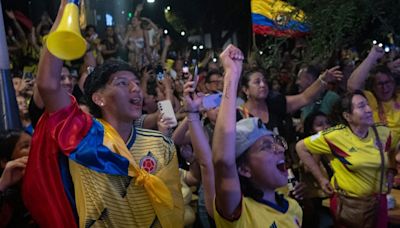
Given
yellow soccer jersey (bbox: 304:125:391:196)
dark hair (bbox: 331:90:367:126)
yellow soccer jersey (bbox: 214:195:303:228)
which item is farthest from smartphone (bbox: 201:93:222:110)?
dark hair (bbox: 331:90:367:126)

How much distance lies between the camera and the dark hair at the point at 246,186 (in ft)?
7.38

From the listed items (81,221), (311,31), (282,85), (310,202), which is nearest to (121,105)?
(81,221)

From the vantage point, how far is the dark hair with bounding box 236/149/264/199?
7.38 feet

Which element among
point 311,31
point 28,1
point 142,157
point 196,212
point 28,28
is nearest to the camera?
point 142,157

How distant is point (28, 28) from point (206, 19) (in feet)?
26.5

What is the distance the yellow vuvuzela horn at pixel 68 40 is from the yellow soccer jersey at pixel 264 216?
3.01ft

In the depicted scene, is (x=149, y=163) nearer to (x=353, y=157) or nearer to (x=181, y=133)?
(x=181, y=133)

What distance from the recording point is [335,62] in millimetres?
5902

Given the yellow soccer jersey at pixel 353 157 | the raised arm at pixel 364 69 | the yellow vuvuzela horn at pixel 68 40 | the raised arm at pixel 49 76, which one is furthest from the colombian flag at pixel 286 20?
the yellow vuvuzela horn at pixel 68 40

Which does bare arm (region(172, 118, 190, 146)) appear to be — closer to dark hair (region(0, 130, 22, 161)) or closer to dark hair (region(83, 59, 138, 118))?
dark hair (region(83, 59, 138, 118))

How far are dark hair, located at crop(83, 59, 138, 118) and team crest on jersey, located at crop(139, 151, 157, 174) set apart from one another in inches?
14.6

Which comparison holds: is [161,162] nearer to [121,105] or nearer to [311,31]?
[121,105]

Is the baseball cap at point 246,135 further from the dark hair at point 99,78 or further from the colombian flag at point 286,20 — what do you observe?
the colombian flag at point 286,20

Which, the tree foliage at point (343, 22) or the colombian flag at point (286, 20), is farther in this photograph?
the colombian flag at point (286, 20)
